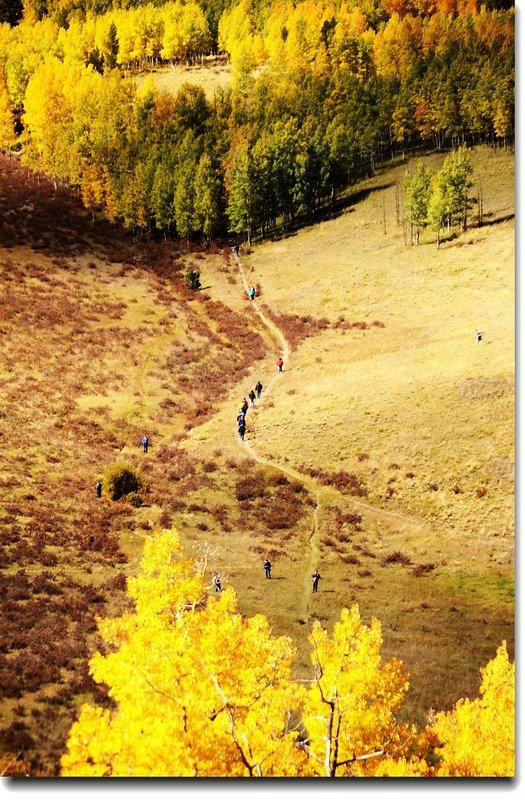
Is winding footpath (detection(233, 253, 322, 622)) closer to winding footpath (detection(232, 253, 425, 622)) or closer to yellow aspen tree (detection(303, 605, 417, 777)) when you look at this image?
winding footpath (detection(232, 253, 425, 622))

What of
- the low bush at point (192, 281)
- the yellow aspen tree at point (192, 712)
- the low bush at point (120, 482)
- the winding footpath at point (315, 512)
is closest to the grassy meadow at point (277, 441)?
the winding footpath at point (315, 512)

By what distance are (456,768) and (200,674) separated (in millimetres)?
5711

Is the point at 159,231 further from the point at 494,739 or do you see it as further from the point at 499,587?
the point at 494,739

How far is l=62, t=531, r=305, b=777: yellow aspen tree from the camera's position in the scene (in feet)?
43.3

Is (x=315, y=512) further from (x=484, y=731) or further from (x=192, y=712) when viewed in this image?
(x=192, y=712)

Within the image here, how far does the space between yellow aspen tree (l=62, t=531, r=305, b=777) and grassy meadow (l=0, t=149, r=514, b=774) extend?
1878 millimetres

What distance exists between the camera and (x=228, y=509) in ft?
115

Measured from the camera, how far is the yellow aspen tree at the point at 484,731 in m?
14.7

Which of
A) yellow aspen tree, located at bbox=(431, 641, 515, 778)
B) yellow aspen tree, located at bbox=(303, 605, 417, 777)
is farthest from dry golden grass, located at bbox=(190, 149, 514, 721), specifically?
yellow aspen tree, located at bbox=(303, 605, 417, 777)

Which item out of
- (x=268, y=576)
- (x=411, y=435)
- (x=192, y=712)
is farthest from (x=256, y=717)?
(x=411, y=435)

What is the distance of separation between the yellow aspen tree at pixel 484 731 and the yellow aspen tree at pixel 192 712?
3532 millimetres

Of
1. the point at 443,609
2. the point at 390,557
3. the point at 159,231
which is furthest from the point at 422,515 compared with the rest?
the point at 159,231

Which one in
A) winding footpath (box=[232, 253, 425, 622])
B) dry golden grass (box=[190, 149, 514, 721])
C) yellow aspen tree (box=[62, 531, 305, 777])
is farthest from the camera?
winding footpath (box=[232, 253, 425, 622])

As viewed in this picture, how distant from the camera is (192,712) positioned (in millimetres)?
13883
